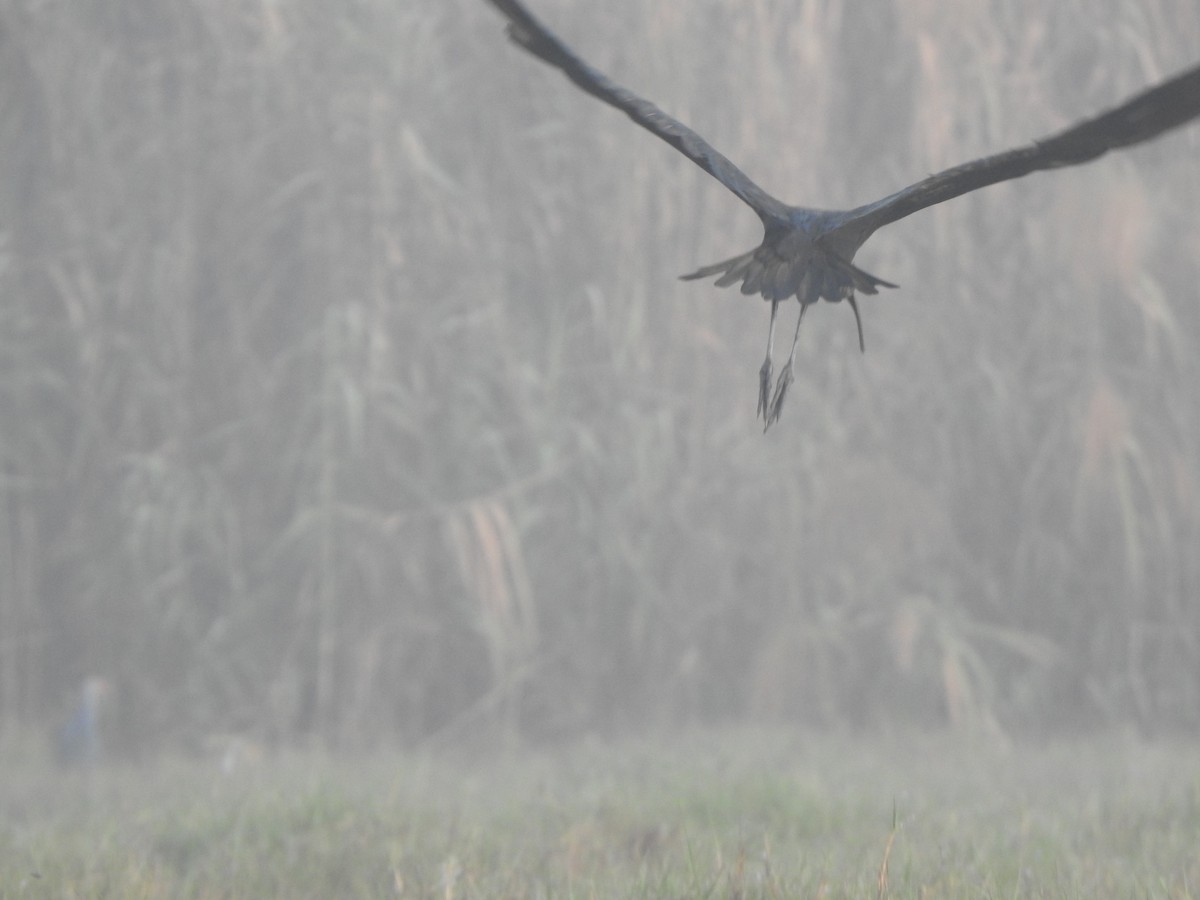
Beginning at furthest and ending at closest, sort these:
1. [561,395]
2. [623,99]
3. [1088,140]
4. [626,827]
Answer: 1. [561,395]
2. [626,827]
3. [623,99]
4. [1088,140]

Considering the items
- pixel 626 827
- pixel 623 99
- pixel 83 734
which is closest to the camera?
pixel 623 99

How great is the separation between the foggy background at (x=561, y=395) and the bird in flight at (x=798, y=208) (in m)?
2.53

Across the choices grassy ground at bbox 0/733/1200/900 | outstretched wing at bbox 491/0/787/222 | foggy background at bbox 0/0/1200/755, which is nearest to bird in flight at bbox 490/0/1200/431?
outstretched wing at bbox 491/0/787/222

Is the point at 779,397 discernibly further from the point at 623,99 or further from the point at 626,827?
the point at 626,827

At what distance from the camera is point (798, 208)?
178cm

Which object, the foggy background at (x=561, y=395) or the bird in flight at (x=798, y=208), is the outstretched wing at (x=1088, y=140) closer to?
the bird in flight at (x=798, y=208)

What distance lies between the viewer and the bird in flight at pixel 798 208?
1.48 metres

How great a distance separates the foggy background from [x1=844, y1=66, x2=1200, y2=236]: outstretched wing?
2.79 m

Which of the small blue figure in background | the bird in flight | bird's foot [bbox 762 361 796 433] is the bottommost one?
the small blue figure in background

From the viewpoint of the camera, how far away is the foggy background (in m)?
4.34

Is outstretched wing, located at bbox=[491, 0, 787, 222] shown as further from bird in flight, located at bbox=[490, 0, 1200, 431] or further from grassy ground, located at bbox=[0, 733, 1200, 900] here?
grassy ground, located at bbox=[0, 733, 1200, 900]

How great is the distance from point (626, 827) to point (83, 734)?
200 cm

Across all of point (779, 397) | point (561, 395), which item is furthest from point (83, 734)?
point (779, 397)

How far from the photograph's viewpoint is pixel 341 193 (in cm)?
451
